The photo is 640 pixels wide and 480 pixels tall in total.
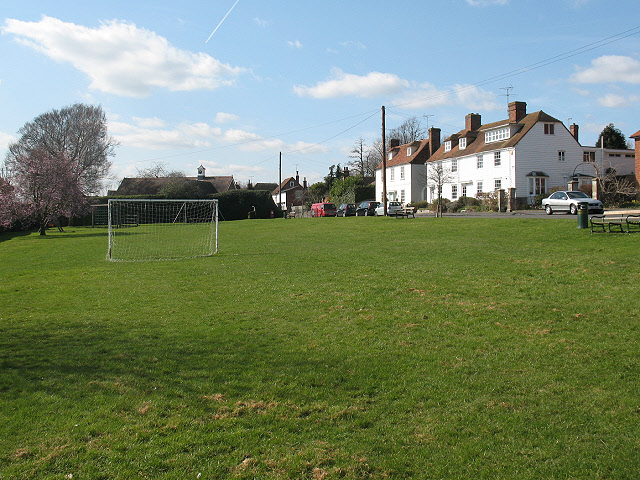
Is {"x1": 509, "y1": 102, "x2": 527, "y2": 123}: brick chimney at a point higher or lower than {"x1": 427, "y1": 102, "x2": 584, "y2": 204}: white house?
higher

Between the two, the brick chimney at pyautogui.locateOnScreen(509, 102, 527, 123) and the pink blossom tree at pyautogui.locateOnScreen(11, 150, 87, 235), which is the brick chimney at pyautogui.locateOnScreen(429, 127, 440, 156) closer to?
the brick chimney at pyautogui.locateOnScreen(509, 102, 527, 123)

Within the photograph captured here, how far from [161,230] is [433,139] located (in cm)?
3651

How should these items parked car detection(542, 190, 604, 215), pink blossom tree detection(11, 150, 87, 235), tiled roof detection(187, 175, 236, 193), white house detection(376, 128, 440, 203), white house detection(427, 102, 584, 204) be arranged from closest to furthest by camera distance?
parked car detection(542, 190, 604, 215) < pink blossom tree detection(11, 150, 87, 235) < white house detection(427, 102, 584, 204) < white house detection(376, 128, 440, 203) < tiled roof detection(187, 175, 236, 193)

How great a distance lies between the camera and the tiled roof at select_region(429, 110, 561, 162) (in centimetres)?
4366

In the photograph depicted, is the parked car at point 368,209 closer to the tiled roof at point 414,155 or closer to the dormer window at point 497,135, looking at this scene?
the tiled roof at point 414,155

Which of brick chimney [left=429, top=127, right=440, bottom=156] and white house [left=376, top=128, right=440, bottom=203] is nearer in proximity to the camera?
white house [left=376, top=128, right=440, bottom=203]

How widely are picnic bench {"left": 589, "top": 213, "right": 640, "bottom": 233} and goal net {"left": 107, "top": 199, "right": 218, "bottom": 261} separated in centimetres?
1467

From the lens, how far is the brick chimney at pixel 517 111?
46.4 m

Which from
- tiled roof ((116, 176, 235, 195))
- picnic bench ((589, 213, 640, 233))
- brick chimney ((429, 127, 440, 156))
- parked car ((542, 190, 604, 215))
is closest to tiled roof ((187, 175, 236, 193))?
tiled roof ((116, 176, 235, 195))

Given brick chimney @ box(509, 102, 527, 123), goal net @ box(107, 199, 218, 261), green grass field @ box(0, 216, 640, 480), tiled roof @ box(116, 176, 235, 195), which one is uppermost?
brick chimney @ box(509, 102, 527, 123)

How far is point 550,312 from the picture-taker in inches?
318

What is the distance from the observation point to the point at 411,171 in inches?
2295

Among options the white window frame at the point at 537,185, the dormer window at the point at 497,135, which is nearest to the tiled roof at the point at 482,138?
the dormer window at the point at 497,135

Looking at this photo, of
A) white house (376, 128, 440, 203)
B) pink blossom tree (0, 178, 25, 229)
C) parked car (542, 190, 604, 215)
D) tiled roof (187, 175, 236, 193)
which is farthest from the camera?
tiled roof (187, 175, 236, 193)
